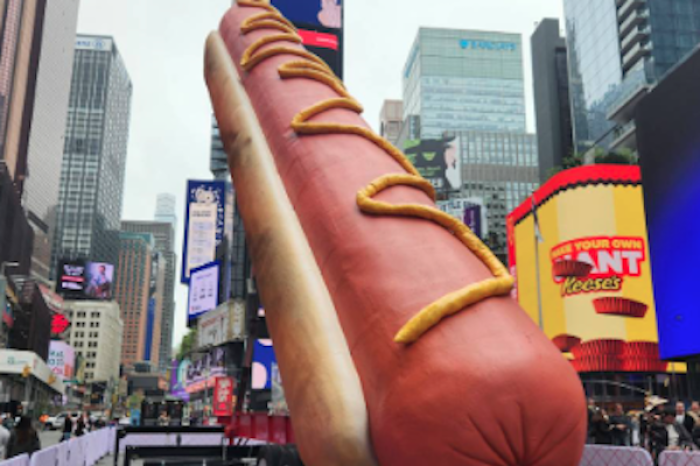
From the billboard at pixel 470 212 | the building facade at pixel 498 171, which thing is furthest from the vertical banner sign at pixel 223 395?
the building facade at pixel 498 171

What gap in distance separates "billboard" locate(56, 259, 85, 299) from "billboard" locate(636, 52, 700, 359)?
8995 centimetres

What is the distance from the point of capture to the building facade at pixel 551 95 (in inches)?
3708

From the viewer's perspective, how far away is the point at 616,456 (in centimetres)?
1090

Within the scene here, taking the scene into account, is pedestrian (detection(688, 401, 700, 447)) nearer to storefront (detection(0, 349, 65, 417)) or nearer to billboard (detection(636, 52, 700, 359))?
billboard (detection(636, 52, 700, 359))

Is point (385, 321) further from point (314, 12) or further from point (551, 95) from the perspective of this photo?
point (551, 95)

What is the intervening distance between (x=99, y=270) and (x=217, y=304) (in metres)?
60.6

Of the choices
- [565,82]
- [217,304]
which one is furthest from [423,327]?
[565,82]

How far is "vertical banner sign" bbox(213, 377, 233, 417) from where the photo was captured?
35938 millimetres

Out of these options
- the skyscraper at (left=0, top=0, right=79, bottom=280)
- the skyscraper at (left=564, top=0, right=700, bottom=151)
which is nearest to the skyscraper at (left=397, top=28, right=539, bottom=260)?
the skyscraper at (left=564, top=0, right=700, bottom=151)

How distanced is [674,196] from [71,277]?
9138 centimetres

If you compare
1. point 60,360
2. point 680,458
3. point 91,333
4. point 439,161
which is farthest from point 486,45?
point 680,458

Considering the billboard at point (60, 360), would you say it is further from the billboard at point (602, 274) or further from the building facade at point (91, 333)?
the billboard at point (602, 274)

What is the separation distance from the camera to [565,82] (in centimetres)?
9844

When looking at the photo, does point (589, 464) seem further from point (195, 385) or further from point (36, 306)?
point (36, 306)
